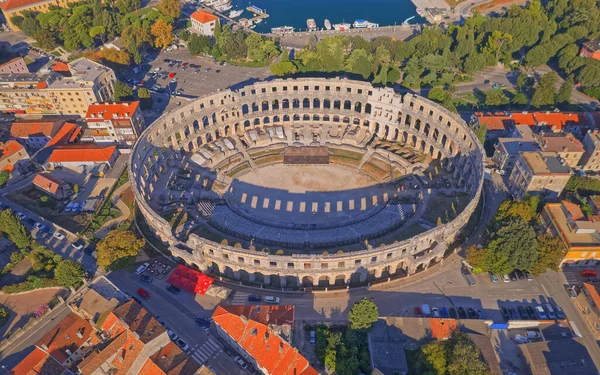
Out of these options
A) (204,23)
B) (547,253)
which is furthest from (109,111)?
(547,253)

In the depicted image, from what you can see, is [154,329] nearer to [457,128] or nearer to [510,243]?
[510,243]

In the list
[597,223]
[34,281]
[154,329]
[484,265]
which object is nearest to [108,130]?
[34,281]

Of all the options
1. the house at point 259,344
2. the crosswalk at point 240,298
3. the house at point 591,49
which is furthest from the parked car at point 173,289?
the house at point 591,49

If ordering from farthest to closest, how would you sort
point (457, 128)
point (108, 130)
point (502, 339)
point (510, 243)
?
point (108, 130) < point (457, 128) < point (510, 243) < point (502, 339)

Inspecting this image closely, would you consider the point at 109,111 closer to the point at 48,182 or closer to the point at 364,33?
the point at 48,182

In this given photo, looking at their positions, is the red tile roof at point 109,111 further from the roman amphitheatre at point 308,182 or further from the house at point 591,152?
the house at point 591,152

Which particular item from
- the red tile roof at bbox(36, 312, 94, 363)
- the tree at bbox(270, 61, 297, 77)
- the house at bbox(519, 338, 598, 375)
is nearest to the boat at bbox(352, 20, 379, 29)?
the tree at bbox(270, 61, 297, 77)

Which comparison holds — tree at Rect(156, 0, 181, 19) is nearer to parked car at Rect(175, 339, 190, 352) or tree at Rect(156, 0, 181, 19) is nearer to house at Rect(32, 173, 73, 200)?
house at Rect(32, 173, 73, 200)
